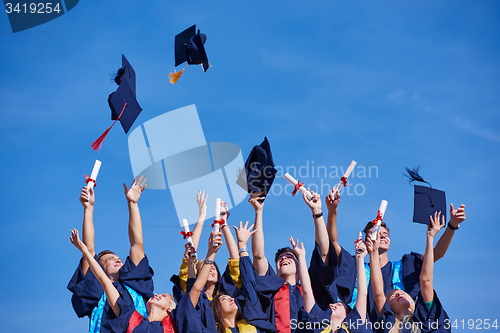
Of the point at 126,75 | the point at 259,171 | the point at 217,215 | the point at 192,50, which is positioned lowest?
the point at 217,215

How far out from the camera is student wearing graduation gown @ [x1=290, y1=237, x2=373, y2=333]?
728 centimetres

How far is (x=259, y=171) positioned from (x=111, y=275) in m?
1.99

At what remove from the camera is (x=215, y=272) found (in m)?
7.82

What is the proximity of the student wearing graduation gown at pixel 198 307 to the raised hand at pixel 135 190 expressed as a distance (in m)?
1.09

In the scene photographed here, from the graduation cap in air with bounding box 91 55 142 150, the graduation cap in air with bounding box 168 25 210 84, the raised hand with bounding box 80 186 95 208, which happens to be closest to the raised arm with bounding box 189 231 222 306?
the raised hand with bounding box 80 186 95 208

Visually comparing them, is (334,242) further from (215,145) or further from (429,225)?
(215,145)

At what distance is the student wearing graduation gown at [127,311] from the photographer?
7.04m

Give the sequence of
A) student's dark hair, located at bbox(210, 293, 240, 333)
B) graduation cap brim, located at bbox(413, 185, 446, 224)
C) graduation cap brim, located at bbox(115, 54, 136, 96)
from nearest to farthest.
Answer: student's dark hair, located at bbox(210, 293, 240, 333) < graduation cap brim, located at bbox(413, 185, 446, 224) < graduation cap brim, located at bbox(115, 54, 136, 96)

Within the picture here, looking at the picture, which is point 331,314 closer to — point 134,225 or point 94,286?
point 134,225

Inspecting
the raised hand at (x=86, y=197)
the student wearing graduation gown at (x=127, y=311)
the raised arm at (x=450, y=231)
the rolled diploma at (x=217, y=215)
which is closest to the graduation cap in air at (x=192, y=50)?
the raised hand at (x=86, y=197)

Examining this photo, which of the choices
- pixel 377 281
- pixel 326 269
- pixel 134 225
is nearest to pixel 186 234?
pixel 134 225

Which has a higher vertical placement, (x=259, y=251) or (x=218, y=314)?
(x=259, y=251)

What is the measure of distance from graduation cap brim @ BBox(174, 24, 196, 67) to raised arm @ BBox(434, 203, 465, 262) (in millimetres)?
3528

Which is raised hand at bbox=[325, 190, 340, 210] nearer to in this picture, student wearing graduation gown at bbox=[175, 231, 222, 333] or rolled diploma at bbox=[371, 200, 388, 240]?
rolled diploma at bbox=[371, 200, 388, 240]
